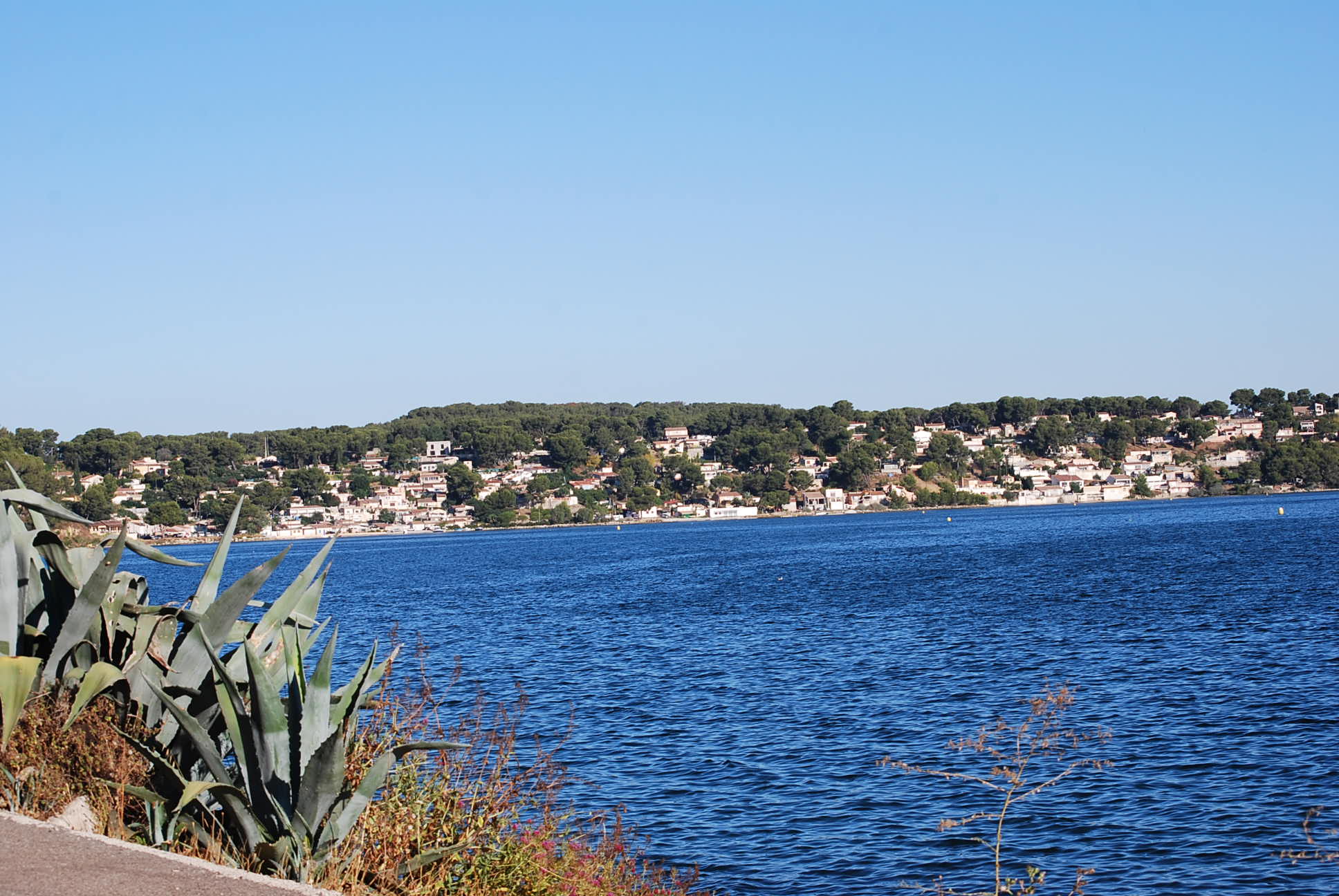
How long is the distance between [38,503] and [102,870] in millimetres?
2372

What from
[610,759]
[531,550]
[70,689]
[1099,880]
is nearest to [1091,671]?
[610,759]

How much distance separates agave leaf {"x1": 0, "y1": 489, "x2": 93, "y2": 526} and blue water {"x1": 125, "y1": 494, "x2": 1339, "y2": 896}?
8.02m

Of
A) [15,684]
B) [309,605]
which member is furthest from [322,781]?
[15,684]

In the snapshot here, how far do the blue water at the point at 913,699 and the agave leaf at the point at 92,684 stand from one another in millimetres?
7690

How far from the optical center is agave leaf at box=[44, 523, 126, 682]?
279 inches

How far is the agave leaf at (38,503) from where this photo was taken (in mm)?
7172

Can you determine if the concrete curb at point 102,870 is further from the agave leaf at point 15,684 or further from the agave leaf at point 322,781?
the agave leaf at point 15,684

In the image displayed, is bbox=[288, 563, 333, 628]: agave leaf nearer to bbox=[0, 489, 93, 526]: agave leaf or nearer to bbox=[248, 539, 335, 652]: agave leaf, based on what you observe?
bbox=[248, 539, 335, 652]: agave leaf

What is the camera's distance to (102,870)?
5.95 metres

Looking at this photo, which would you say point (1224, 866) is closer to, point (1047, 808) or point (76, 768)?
point (1047, 808)

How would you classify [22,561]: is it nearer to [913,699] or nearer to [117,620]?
[117,620]

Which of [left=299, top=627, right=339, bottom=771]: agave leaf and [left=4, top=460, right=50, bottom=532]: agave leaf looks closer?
[left=299, top=627, right=339, bottom=771]: agave leaf

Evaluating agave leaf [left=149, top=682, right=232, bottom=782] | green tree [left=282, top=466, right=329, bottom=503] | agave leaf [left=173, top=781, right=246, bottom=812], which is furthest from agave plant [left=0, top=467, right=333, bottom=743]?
green tree [left=282, top=466, right=329, bottom=503]

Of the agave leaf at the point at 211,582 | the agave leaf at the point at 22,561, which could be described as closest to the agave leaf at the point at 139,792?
the agave leaf at the point at 211,582
